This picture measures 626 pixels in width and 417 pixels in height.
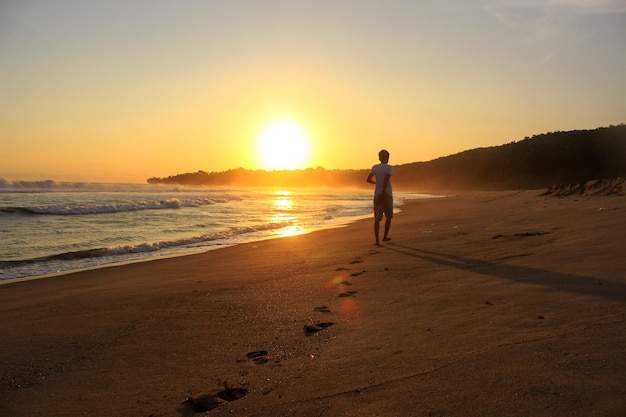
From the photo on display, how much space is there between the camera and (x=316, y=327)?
3576mm

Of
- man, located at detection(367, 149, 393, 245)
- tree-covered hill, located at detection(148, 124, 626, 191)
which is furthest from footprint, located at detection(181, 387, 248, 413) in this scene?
tree-covered hill, located at detection(148, 124, 626, 191)

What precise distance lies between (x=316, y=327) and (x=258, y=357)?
0.64 meters

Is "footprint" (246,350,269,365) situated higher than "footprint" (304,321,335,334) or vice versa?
"footprint" (304,321,335,334)

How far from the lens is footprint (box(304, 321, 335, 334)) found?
Result: 3.53 m

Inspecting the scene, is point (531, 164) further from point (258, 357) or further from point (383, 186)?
point (258, 357)

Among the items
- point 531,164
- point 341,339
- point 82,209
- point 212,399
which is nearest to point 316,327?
point 341,339

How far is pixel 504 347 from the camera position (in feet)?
9.09

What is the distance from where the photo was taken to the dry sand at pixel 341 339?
2.34 m

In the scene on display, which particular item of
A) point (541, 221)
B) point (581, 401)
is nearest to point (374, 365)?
point (581, 401)

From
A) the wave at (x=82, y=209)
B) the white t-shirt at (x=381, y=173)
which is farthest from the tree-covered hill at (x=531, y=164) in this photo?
the white t-shirt at (x=381, y=173)

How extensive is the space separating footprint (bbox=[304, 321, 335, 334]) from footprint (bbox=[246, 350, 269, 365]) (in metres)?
0.48

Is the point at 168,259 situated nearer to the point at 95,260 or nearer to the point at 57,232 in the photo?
the point at 95,260

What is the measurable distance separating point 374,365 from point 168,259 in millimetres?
6264

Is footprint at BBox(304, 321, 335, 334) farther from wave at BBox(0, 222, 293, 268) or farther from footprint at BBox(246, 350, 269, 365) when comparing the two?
wave at BBox(0, 222, 293, 268)
